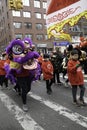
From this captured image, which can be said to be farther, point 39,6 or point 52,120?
point 39,6

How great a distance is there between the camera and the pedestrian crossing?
5.54 meters

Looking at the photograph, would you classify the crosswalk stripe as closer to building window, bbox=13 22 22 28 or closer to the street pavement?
the street pavement

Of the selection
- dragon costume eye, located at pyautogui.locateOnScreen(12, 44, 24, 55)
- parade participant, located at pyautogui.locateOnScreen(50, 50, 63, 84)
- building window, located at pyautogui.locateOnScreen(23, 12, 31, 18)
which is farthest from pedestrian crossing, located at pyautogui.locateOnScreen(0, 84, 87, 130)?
building window, located at pyautogui.locateOnScreen(23, 12, 31, 18)

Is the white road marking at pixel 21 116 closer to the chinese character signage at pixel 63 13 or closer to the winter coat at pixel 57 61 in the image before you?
the chinese character signage at pixel 63 13

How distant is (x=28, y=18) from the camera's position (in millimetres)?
58031

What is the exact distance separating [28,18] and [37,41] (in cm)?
516

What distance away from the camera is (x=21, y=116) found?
6.43 meters

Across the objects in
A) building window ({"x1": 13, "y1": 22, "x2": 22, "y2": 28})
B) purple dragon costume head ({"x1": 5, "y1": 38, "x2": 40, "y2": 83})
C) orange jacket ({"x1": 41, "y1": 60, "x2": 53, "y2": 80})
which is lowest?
orange jacket ({"x1": 41, "y1": 60, "x2": 53, "y2": 80})

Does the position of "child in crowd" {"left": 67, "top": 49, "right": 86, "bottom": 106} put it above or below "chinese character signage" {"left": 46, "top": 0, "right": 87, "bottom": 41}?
below

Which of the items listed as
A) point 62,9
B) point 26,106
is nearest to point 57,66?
point 26,106

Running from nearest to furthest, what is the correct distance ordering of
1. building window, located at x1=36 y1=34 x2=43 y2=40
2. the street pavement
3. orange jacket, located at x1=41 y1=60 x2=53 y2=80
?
1. the street pavement
2. orange jacket, located at x1=41 y1=60 x2=53 y2=80
3. building window, located at x1=36 y1=34 x2=43 y2=40

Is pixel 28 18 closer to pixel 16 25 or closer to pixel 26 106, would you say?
pixel 16 25

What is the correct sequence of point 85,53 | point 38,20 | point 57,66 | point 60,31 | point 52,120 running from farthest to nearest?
1. point 38,20
2. point 57,66
3. point 85,53
4. point 60,31
5. point 52,120

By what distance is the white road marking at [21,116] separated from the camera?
5.52 meters
